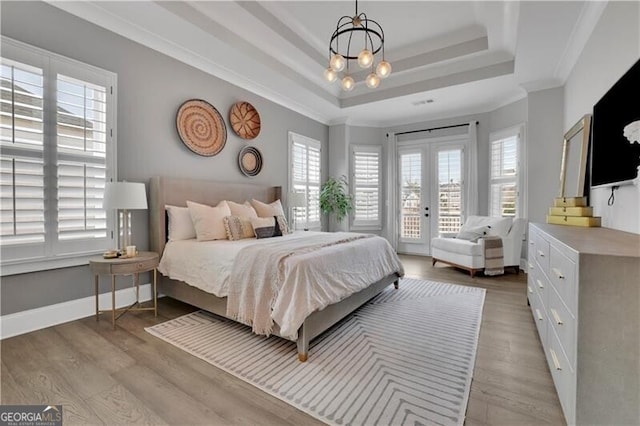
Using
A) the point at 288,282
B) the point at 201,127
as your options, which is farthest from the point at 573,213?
the point at 201,127

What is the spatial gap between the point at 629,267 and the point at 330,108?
5.08 m

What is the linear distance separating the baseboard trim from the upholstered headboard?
0.60 metres

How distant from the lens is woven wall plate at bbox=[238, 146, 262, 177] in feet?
14.4

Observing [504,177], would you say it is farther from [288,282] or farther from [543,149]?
[288,282]

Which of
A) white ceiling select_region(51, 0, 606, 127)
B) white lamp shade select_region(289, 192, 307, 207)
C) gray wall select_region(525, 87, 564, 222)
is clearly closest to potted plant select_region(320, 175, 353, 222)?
white lamp shade select_region(289, 192, 307, 207)

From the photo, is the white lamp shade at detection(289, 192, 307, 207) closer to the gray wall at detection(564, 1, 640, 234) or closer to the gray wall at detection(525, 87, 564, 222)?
the gray wall at detection(525, 87, 564, 222)

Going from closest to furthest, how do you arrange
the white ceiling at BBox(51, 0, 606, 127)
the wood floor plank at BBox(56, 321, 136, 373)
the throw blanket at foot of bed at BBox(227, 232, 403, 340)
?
the wood floor plank at BBox(56, 321, 136, 373), the throw blanket at foot of bed at BBox(227, 232, 403, 340), the white ceiling at BBox(51, 0, 606, 127)

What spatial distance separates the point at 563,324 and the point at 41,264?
380 cm

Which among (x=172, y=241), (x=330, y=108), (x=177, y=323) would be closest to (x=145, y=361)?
(x=177, y=323)

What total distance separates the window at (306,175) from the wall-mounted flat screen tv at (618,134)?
401 centimetres

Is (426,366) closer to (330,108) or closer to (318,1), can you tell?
(318,1)

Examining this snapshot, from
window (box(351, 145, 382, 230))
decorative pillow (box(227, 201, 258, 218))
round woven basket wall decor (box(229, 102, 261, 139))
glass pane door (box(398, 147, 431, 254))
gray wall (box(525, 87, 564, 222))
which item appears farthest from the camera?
window (box(351, 145, 382, 230))

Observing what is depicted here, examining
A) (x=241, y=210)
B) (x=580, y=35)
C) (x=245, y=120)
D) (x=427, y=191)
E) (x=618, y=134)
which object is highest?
(x=580, y=35)

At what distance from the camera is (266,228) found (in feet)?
11.4
